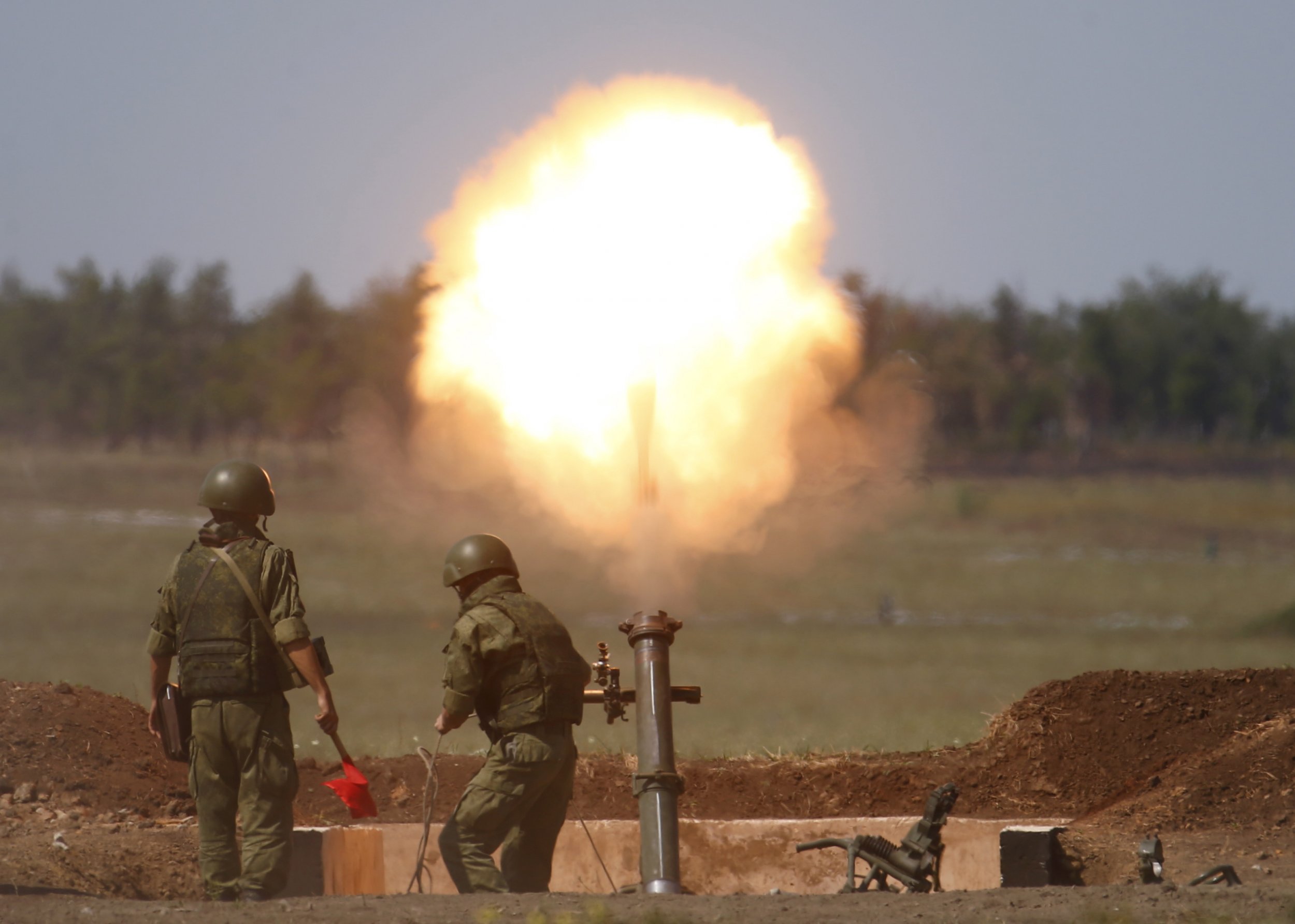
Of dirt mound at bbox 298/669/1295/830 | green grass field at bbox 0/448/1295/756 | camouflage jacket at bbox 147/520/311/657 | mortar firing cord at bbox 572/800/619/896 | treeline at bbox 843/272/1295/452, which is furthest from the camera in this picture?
treeline at bbox 843/272/1295/452

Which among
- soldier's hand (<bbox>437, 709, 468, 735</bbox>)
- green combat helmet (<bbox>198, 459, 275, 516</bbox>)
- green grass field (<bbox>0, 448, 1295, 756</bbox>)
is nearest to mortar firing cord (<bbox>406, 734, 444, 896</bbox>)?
soldier's hand (<bbox>437, 709, 468, 735</bbox>)

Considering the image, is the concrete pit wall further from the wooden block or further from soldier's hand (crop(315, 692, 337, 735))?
soldier's hand (crop(315, 692, 337, 735))

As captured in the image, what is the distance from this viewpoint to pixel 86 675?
89.7 feet

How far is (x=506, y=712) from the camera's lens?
27.9 feet

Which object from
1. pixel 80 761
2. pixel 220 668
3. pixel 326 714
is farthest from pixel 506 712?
pixel 80 761

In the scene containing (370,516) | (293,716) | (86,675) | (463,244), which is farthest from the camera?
(370,516)

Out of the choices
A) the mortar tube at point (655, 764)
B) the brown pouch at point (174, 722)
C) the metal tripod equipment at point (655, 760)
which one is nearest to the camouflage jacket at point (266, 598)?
the brown pouch at point (174, 722)

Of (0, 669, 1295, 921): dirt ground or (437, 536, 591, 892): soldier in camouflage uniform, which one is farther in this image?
(0, 669, 1295, 921): dirt ground

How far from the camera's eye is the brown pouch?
27.8ft

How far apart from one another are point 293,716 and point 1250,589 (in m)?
27.1

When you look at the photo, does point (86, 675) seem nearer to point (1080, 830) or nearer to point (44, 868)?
point (44, 868)

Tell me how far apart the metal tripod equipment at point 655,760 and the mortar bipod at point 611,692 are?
0.10 meters

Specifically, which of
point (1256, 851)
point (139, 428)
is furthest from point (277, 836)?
point (139, 428)

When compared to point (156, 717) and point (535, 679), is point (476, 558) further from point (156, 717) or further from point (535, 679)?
point (156, 717)
